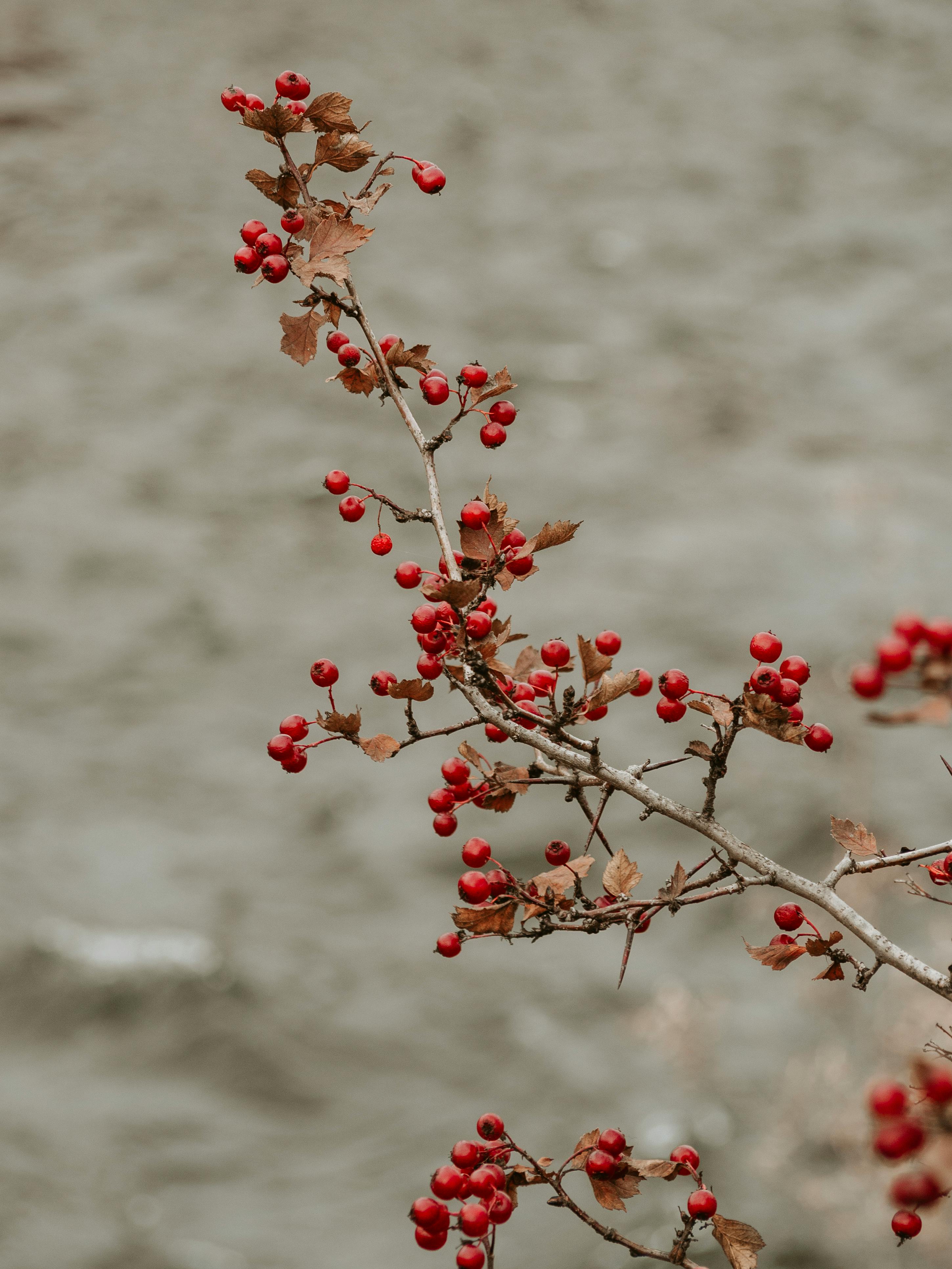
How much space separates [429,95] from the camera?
3.61 metres

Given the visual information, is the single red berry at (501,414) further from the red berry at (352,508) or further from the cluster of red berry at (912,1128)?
the cluster of red berry at (912,1128)

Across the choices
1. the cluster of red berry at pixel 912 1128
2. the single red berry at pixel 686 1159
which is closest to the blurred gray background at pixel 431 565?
the single red berry at pixel 686 1159

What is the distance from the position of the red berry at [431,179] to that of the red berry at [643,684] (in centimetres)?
44

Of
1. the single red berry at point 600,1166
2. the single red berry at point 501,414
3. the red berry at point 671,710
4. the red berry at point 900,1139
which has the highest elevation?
the single red berry at point 501,414

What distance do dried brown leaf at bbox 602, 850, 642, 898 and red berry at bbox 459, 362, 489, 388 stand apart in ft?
1.28

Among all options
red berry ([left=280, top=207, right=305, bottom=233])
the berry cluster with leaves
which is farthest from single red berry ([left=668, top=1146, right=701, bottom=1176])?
red berry ([left=280, top=207, right=305, bottom=233])

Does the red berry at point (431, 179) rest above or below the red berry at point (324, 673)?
above

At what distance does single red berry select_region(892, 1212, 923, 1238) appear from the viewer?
28.2 inches

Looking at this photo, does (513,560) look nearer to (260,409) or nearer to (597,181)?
(260,409)

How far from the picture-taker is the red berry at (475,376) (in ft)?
2.89

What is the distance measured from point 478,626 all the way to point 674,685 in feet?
0.49

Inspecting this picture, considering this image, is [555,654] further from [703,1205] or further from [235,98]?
[235,98]

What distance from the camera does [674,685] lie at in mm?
756

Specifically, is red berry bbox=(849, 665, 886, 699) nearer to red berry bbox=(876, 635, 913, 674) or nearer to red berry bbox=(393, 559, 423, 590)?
red berry bbox=(876, 635, 913, 674)
